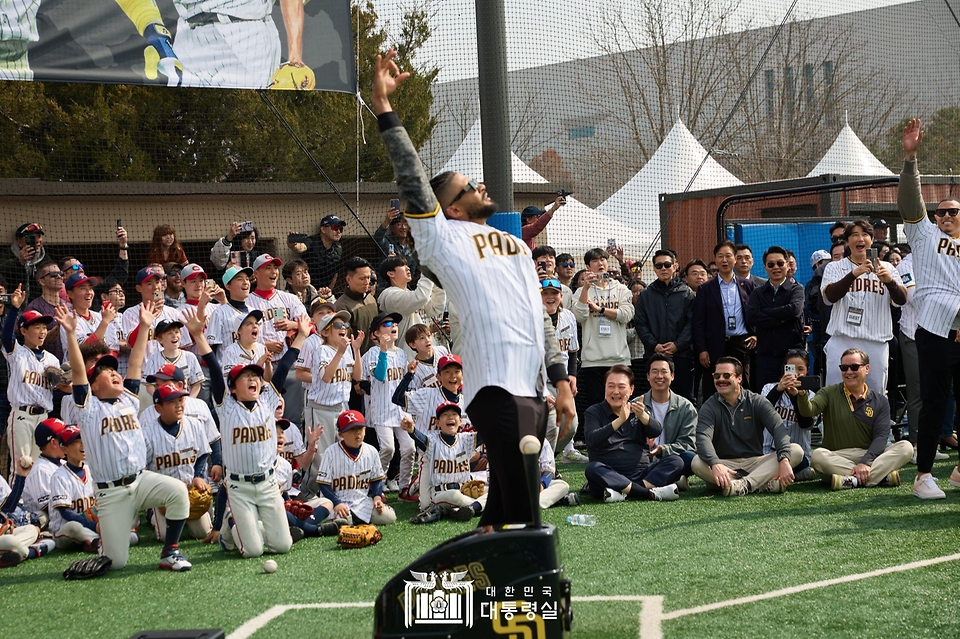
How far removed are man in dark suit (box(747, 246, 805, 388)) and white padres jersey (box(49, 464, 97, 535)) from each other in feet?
18.4

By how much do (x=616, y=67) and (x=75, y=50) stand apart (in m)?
19.6

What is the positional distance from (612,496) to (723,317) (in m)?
2.37

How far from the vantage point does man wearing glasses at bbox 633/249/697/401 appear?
9.19 m

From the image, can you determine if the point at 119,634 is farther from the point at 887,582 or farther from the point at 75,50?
the point at 75,50

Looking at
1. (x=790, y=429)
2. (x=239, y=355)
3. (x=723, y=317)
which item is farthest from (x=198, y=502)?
(x=723, y=317)

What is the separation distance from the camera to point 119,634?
176 inches

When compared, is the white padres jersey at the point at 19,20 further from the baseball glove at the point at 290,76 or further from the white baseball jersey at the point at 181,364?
the white baseball jersey at the point at 181,364

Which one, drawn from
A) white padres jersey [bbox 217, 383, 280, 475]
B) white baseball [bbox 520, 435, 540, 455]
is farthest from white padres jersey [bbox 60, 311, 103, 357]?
white baseball [bbox 520, 435, 540, 455]

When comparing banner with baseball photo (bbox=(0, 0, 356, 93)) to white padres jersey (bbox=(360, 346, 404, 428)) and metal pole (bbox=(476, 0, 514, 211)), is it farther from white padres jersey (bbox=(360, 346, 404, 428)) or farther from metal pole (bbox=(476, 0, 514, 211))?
white padres jersey (bbox=(360, 346, 404, 428))

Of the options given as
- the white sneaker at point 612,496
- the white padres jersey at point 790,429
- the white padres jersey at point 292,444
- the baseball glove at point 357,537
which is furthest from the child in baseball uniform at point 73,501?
the white padres jersey at point 790,429

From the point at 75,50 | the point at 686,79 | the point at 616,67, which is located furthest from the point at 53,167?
the point at 686,79

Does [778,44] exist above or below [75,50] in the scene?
above

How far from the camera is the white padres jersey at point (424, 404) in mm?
7953

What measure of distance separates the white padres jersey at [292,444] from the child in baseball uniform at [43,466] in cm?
165
